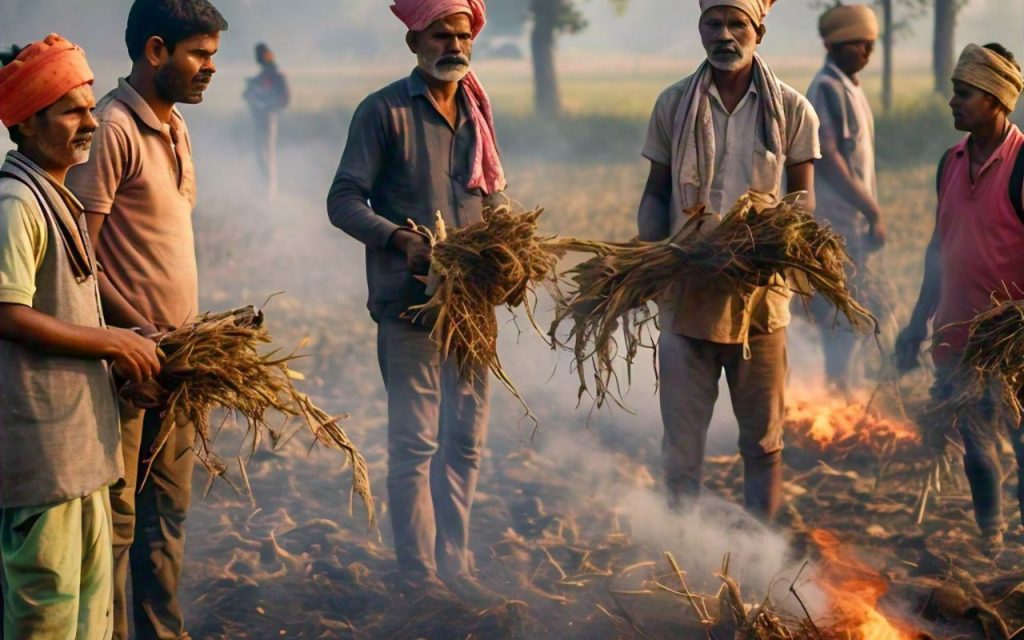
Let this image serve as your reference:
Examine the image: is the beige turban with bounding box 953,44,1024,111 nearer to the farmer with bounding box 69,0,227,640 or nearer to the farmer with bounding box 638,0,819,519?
the farmer with bounding box 638,0,819,519

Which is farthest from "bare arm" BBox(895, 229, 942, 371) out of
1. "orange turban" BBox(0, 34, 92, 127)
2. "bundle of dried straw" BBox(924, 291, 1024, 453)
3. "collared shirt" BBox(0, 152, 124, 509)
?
"orange turban" BBox(0, 34, 92, 127)

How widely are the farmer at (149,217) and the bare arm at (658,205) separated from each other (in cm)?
195

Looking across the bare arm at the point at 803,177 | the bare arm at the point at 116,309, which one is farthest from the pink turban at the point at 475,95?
the bare arm at the point at 116,309

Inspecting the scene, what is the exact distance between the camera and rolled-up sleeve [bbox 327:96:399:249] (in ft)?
17.9

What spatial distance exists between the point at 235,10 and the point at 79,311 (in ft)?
88.3

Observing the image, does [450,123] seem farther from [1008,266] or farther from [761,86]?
[1008,266]

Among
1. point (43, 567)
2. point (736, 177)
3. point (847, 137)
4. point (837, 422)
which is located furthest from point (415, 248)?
point (847, 137)

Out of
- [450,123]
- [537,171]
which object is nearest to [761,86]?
[450,123]

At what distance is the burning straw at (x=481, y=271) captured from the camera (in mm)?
5258

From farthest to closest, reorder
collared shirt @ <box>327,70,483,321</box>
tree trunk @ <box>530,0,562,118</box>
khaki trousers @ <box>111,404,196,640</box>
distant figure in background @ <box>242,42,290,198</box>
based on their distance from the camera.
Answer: tree trunk @ <box>530,0,562,118</box>
distant figure in background @ <box>242,42,290,198</box>
collared shirt @ <box>327,70,483,321</box>
khaki trousers @ <box>111,404,196,640</box>

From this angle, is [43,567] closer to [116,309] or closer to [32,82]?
[116,309]

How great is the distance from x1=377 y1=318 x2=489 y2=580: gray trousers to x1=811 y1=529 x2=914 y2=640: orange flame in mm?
1599

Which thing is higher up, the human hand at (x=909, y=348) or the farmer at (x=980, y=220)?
the farmer at (x=980, y=220)

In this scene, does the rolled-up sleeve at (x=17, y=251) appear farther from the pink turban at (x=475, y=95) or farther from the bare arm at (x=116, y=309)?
the pink turban at (x=475, y=95)
